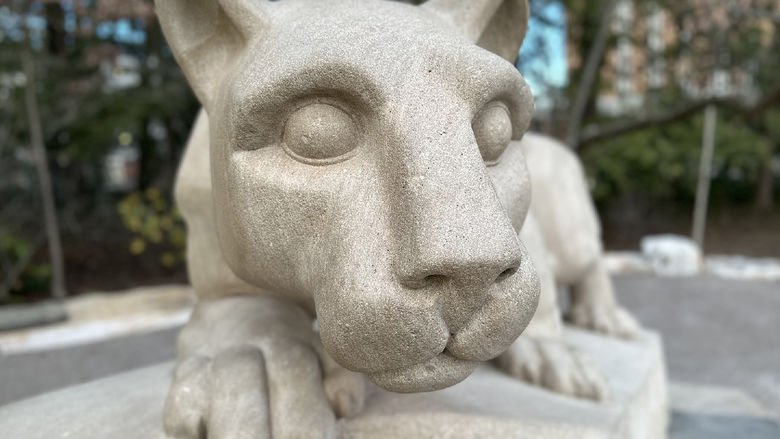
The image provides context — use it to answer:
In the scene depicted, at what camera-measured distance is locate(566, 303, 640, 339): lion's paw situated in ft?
8.98

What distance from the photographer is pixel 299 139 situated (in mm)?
1146

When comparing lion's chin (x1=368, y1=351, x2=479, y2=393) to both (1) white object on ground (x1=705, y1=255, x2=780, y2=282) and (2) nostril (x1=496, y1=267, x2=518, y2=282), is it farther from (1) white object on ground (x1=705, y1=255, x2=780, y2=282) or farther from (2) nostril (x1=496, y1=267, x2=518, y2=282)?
(1) white object on ground (x1=705, y1=255, x2=780, y2=282)

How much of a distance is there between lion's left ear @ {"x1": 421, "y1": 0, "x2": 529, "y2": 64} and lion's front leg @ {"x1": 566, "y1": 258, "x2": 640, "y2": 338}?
1486mm

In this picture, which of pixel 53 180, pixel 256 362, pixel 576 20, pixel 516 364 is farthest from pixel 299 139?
pixel 576 20

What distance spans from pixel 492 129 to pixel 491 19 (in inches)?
16.5

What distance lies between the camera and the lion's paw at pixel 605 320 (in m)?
2.74

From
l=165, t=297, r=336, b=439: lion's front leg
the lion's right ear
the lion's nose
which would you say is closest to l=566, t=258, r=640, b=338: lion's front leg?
l=165, t=297, r=336, b=439: lion's front leg

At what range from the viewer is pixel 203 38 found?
1.36m

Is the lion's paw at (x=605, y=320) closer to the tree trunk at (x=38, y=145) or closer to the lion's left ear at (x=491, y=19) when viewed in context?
the lion's left ear at (x=491, y=19)

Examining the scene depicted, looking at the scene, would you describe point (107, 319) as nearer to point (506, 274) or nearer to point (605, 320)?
point (605, 320)

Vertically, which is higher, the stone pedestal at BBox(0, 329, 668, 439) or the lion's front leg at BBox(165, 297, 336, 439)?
the lion's front leg at BBox(165, 297, 336, 439)

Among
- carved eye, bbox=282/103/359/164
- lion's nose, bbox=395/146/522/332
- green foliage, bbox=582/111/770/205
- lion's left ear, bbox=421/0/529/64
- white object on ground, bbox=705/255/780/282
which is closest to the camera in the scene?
lion's nose, bbox=395/146/522/332

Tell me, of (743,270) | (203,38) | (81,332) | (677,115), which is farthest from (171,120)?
(743,270)

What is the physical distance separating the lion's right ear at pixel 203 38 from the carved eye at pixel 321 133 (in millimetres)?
283
